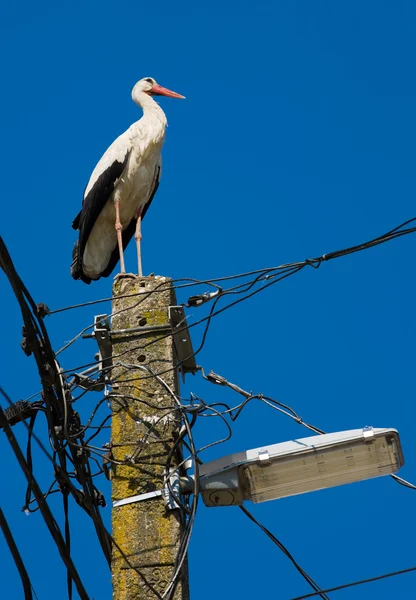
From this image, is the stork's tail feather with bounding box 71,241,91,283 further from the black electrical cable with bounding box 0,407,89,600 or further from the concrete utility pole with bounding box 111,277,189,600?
the black electrical cable with bounding box 0,407,89,600

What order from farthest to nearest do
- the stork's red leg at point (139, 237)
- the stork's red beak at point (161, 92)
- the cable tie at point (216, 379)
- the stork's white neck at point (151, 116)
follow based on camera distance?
the stork's red beak at point (161, 92) < the stork's white neck at point (151, 116) < the stork's red leg at point (139, 237) < the cable tie at point (216, 379)

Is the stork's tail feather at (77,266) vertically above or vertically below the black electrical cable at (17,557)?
above

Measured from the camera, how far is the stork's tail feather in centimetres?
993

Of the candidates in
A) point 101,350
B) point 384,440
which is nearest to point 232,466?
point 384,440

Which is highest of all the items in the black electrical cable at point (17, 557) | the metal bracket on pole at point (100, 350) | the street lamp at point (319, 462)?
the metal bracket on pole at point (100, 350)

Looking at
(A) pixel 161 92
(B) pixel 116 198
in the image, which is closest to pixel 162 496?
(B) pixel 116 198

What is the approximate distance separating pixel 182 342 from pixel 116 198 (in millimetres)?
4784

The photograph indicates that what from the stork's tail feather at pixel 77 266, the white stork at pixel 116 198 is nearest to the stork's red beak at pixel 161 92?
the white stork at pixel 116 198

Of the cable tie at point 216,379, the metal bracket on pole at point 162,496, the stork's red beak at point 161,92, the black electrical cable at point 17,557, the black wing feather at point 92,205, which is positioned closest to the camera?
the black electrical cable at point 17,557

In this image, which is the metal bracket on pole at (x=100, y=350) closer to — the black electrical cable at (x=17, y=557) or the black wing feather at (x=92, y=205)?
the black electrical cable at (x=17, y=557)

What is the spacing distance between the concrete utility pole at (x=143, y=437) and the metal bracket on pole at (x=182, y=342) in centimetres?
5

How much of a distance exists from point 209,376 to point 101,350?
75 centimetres

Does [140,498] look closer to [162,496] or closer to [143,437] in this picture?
[162,496]

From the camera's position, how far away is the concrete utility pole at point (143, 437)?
4.61 meters
